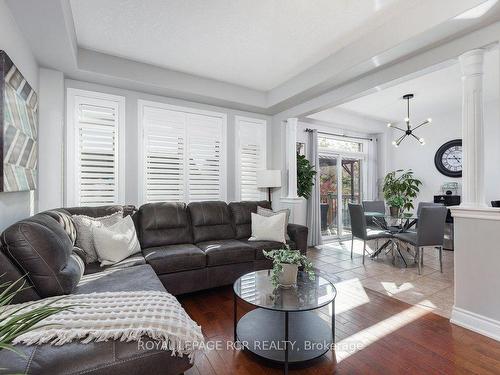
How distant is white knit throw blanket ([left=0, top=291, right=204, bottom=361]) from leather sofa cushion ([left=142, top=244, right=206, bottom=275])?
105cm

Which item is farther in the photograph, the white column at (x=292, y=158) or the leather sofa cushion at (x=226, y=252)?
the white column at (x=292, y=158)

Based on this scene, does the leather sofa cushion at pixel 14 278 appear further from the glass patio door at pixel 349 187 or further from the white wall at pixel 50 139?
the glass patio door at pixel 349 187

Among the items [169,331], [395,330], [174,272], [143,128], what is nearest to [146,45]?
[143,128]

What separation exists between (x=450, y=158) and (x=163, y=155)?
566 centimetres

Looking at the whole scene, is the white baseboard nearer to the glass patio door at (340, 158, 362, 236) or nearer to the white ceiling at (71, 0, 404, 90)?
the white ceiling at (71, 0, 404, 90)

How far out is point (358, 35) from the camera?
275 centimetres

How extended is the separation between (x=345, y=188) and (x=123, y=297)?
5503 mm

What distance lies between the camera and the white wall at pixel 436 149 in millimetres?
4832

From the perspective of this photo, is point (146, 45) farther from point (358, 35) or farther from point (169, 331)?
point (169, 331)

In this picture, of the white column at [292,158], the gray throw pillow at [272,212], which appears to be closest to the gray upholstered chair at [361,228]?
the white column at [292,158]

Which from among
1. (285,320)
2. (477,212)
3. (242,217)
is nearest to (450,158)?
(477,212)

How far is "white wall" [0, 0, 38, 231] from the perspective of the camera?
192 centimetres

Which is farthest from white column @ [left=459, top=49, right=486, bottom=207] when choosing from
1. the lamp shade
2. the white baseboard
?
the lamp shade

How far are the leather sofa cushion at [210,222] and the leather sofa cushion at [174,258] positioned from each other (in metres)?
0.49
